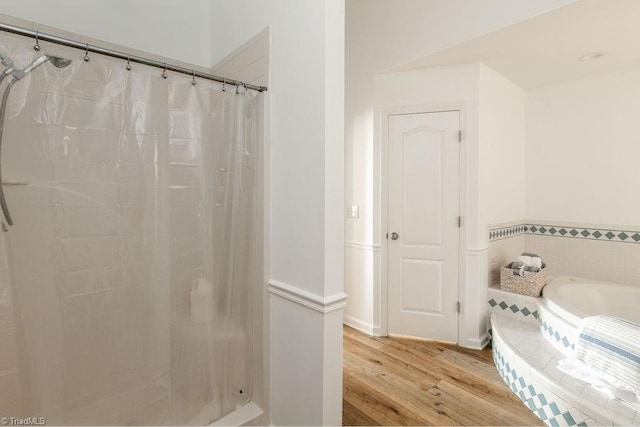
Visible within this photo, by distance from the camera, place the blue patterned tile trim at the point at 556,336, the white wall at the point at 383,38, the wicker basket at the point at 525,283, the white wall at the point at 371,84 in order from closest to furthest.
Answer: the blue patterned tile trim at the point at 556,336 < the white wall at the point at 383,38 < the white wall at the point at 371,84 < the wicker basket at the point at 525,283

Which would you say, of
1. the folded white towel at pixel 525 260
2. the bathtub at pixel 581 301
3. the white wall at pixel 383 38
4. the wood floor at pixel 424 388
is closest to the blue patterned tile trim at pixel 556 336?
the bathtub at pixel 581 301

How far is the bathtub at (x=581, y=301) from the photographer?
2090 millimetres

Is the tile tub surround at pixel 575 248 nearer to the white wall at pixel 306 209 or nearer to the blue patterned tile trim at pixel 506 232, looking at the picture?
the blue patterned tile trim at pixel 506 232

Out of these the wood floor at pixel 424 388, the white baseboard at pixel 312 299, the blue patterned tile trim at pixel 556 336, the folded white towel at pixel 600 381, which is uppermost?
the white baseboard at pixel 312 299

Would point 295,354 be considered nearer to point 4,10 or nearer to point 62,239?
point 62,239

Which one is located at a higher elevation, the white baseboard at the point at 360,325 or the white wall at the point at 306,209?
the white wall at the point at 306,209

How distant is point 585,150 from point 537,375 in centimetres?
218

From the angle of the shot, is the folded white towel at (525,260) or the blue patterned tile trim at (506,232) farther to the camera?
the blue patterned tile trim at (506,232)

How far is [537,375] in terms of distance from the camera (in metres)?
1.71

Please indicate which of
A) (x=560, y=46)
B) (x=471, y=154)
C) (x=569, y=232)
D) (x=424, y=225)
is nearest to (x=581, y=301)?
(x=569, y=232)

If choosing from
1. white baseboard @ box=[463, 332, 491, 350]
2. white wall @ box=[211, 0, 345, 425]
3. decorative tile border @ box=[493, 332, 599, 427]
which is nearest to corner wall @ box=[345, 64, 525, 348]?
white baseboard @ box=[463, 332, 491, 350]

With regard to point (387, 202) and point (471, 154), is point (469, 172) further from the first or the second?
point (387, 202)

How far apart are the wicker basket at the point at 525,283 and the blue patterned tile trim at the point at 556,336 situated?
289mm

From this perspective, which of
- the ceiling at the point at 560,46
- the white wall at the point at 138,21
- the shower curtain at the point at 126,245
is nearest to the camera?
the shower curtain at the point at 126,245
